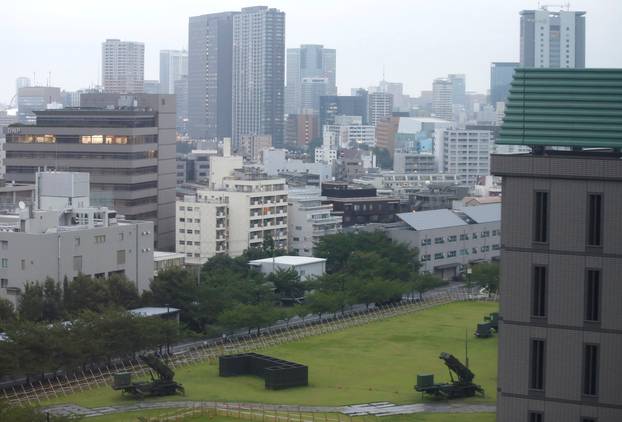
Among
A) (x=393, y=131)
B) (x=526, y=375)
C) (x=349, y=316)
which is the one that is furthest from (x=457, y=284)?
(x=393, y=131)

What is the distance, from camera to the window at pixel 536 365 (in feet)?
63.2

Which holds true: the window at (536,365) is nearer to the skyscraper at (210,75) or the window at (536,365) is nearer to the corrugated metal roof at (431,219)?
the corrugated metal roof at (431,219)

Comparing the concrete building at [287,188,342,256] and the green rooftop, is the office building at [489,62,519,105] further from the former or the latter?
the green rooftop

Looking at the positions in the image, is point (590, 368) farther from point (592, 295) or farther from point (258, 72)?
point (258, 72)

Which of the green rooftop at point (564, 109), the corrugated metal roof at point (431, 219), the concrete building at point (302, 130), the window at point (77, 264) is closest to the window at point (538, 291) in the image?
the green rooftop at point (564, 109)

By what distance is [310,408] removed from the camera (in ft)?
86.1

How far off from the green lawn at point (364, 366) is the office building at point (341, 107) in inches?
4932

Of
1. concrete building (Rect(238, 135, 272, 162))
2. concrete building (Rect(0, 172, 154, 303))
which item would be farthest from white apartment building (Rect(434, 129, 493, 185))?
concrete building (Rect(0, 172, 154, 303))

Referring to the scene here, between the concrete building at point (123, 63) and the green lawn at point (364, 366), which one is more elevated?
the concrete building at point (123, 63)

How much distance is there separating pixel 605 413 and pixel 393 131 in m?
127

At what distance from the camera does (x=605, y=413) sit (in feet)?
61.8

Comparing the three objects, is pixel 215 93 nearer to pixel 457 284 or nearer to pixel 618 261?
pixel 457 284

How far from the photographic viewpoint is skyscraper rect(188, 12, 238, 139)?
561ft

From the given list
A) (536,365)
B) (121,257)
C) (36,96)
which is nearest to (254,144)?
(36,96)
